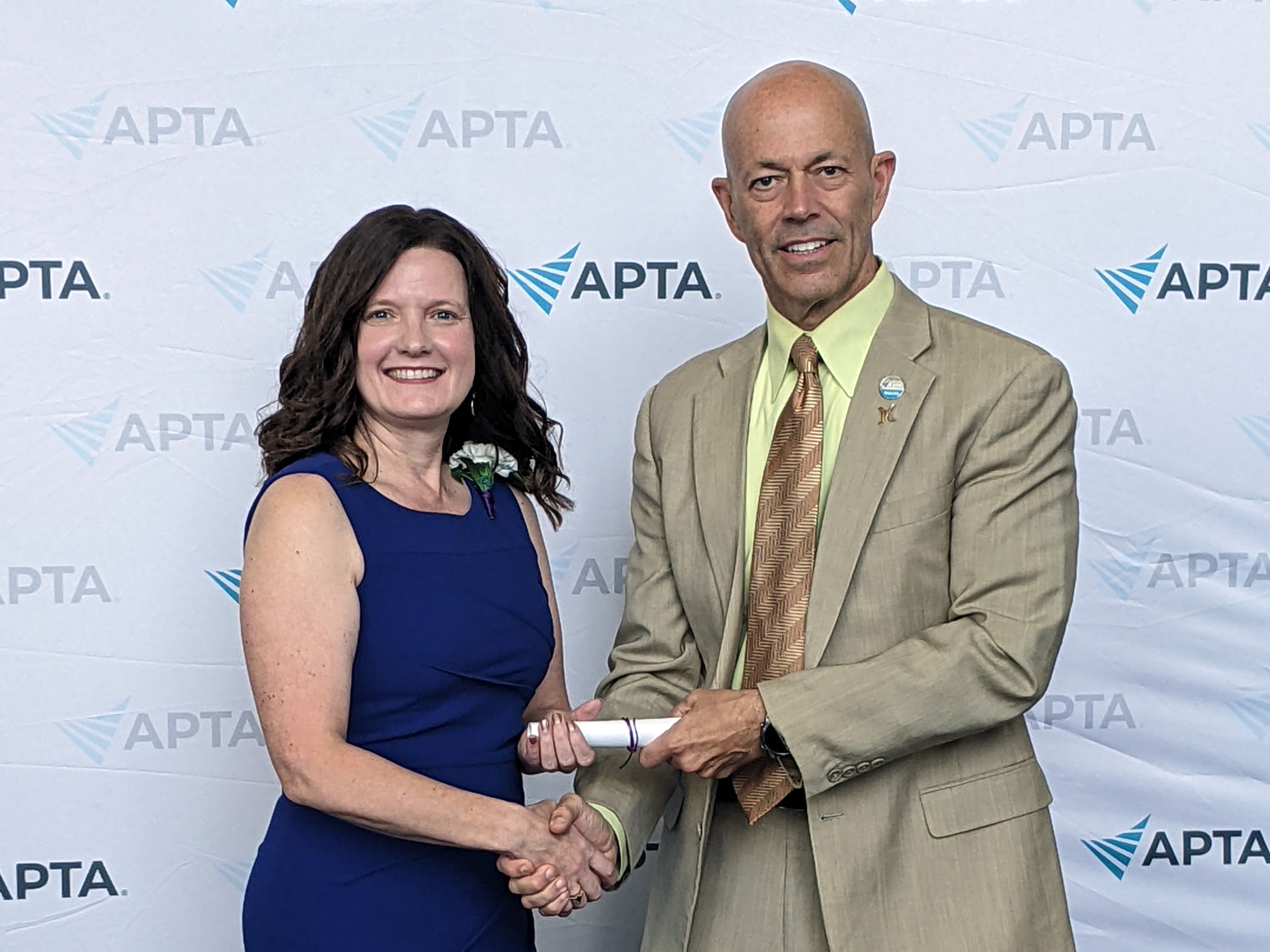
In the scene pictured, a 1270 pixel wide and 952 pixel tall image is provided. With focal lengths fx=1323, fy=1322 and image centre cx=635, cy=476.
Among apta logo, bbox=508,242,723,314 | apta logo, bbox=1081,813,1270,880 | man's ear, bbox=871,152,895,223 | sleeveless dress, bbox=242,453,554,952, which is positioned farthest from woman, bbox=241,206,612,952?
apta logo, bbox=1081,813,1270,880

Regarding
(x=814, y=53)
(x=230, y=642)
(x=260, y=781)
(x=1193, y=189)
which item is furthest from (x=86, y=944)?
(x=1193, y=189)

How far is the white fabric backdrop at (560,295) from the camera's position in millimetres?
2305

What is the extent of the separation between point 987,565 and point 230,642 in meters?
1.46

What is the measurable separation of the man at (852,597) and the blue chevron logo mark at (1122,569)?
0.93 meters

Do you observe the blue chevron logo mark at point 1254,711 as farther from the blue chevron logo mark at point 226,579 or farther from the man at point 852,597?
the blue chevron logo mark at point 226,579

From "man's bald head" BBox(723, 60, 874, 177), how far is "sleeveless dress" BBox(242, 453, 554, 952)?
63 centimetres

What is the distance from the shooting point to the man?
60.1 inches

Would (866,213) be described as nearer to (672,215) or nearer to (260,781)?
(672,215)

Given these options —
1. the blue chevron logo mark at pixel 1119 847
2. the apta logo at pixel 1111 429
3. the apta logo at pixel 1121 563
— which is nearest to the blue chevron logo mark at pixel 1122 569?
the apta logo at pixel 1121 563

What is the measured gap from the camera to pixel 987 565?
60.6 inches

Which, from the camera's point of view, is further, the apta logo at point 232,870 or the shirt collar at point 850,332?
the apta logo at point 232,870

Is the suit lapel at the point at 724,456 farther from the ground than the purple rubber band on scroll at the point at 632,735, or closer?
farther from the ground

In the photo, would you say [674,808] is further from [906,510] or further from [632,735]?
[906,510]

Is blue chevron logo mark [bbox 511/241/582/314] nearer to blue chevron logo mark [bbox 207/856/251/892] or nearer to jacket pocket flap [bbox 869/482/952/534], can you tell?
jacket pocket flap [bbox 869/482/952/534]
